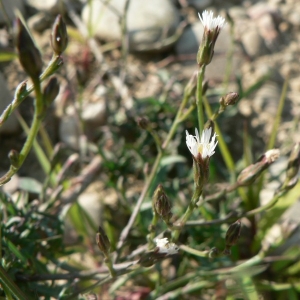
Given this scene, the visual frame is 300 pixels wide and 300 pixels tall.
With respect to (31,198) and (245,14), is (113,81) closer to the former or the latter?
(31,198)

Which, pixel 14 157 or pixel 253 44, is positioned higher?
pixel 253 44

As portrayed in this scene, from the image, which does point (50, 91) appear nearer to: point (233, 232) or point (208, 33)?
point (208, 33)

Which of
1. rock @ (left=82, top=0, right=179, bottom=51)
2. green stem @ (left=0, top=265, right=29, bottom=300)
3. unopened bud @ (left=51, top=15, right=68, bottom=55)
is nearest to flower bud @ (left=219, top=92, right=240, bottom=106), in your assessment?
unopened bud @ (left=51, top=15, right=68, bottom=55)

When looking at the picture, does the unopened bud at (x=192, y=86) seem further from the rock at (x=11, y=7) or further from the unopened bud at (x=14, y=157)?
the rock at (x=11, y=7)

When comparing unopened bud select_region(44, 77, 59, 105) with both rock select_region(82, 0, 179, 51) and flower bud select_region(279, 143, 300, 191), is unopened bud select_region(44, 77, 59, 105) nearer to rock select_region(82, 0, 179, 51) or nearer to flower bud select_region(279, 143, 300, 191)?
flower bud select_region(279, 143, 300, 191)

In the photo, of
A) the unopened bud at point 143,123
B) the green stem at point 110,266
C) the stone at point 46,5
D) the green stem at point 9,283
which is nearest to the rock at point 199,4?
the stone at point 46,5

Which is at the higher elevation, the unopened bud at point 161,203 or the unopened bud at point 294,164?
the unopened bud at point 294,164

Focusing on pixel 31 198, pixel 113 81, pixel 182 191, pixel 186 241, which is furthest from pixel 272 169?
pixel 31 198

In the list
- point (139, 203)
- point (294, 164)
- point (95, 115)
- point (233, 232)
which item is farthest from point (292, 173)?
point (95, 115)
